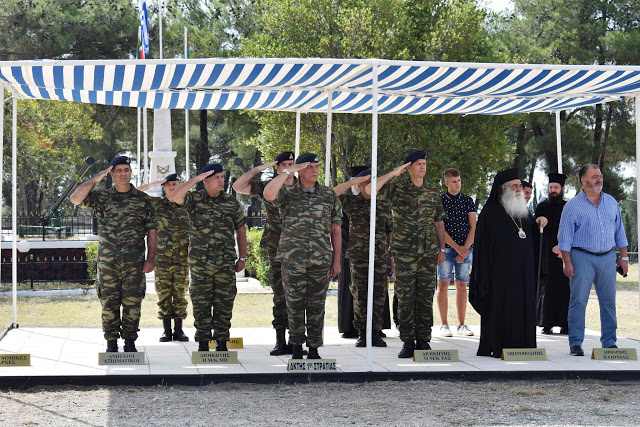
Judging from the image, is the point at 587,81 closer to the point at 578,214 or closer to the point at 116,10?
the point at 578,214

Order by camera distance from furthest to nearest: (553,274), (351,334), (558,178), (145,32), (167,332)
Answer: (145,32)
(553,274)
(558,178)
(351,334)
(167,332)

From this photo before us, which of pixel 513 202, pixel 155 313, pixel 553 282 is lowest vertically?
pixel 155 313

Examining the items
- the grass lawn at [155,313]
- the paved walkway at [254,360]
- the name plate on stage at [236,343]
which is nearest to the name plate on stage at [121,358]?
the paved walkway at [254,360]

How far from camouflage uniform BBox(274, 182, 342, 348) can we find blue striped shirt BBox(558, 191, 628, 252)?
2303mm

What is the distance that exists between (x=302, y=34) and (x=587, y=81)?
14.0 meters

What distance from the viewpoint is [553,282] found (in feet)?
30.7

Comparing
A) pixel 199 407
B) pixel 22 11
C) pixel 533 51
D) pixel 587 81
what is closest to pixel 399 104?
pixel 587 81

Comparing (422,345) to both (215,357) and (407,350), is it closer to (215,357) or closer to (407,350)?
(407,350)

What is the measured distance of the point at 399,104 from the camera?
9.70 m

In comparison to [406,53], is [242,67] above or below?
below

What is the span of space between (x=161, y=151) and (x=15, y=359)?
12170mm

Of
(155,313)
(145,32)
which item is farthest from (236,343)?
(145,32)

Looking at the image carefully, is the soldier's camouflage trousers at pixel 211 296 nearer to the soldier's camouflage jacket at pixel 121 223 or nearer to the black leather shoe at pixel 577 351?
the soldier's camouflage jacket at pixel 121 223

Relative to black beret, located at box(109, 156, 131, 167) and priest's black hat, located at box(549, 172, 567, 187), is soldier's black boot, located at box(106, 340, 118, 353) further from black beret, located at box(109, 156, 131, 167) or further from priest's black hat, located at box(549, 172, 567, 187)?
priest's black hat, located at box(549, 172, 567, 187)
